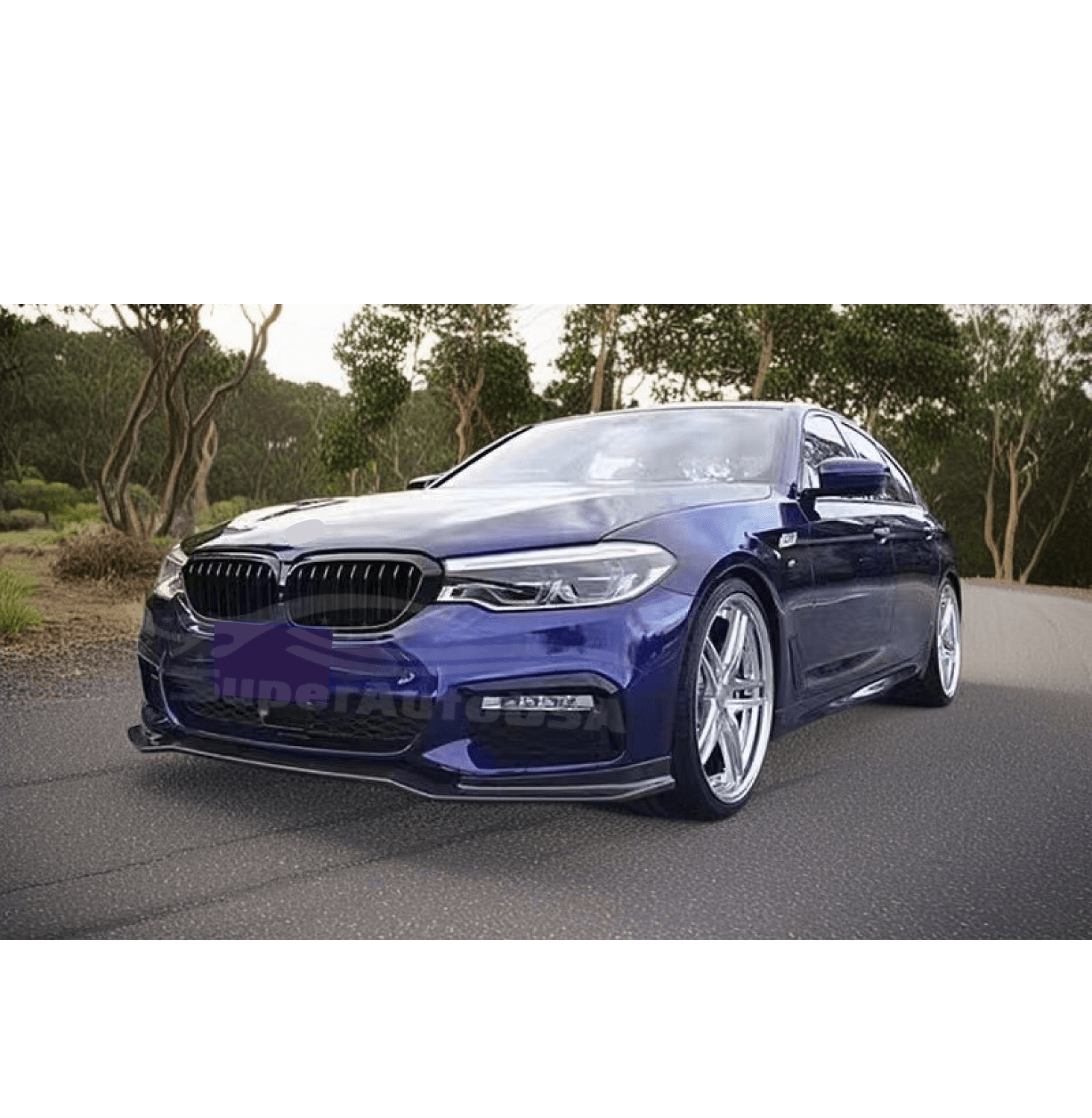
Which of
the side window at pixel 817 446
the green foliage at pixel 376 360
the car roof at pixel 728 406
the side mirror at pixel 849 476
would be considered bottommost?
the side mirror at pixel 849 476

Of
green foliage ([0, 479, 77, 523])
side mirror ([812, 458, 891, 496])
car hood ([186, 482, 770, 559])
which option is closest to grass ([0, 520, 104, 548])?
green foliage ([0, 479, 77, 523])

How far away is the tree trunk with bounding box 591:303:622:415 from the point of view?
8.72 metres

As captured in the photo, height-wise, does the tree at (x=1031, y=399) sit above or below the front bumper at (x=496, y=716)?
above

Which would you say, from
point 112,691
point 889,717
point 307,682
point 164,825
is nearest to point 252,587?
point 307,682

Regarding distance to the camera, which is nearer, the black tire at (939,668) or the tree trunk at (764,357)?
the black tire at (939,668)

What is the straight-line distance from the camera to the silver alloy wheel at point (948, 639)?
611 centimetres

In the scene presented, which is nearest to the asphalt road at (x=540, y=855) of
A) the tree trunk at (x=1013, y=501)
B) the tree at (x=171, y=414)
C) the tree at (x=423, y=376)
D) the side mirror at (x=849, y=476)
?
the side mirror at (x=849, y=476)

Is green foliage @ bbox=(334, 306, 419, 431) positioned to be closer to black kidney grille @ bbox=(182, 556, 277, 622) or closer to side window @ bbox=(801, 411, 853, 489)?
side window @ bbox=(801, 411, 853, 489)

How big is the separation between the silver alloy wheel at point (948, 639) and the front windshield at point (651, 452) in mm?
1992

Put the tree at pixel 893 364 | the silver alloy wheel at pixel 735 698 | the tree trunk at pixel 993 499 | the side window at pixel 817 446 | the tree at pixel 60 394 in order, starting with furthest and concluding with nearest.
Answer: the tree trunk at pixel 993 499 < the tree at pixel 893 364 < the tree at pixel 60 394 < the side window at pixel 817 446 < the silver alloy wheel at pixel 735 698

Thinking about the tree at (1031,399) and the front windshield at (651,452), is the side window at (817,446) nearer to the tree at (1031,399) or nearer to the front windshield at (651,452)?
the front windshield at (651,452)

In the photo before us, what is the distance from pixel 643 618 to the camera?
10.8ft

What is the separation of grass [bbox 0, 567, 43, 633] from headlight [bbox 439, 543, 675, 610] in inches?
215
